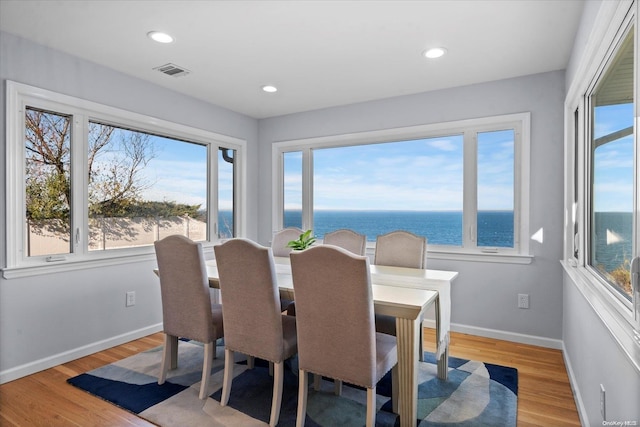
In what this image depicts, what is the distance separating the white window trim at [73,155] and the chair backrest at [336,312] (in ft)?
7.03

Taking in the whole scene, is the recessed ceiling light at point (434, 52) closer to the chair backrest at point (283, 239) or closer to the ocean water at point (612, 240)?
the ocean water at point (612, 240)

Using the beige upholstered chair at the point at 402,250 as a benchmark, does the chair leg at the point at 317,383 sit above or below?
below

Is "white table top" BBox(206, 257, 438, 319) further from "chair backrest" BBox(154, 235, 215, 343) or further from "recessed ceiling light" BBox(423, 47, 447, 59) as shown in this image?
"recessed ceiling light" BBox(423, 47, 447, 59)

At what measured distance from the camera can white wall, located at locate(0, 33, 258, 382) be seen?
8.30 ft

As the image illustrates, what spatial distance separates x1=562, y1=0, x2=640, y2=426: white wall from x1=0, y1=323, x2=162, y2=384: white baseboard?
345cm

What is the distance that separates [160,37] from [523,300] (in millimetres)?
3692

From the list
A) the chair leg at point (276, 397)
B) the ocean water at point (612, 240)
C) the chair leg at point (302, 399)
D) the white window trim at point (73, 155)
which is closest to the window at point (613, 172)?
the ocean water at point (612, 240)

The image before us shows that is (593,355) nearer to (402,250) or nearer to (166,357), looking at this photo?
(402,250)

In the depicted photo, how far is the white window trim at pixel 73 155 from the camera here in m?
2.52

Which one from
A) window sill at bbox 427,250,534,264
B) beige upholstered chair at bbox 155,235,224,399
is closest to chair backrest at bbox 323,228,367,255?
window sill at bbox 427,250,534,264

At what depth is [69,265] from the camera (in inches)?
113

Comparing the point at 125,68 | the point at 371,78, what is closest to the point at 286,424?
the point at 371,78

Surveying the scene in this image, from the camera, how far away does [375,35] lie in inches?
99.2

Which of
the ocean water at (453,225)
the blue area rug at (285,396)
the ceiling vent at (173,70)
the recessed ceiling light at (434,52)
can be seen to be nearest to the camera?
the ocean water at (453,225)
